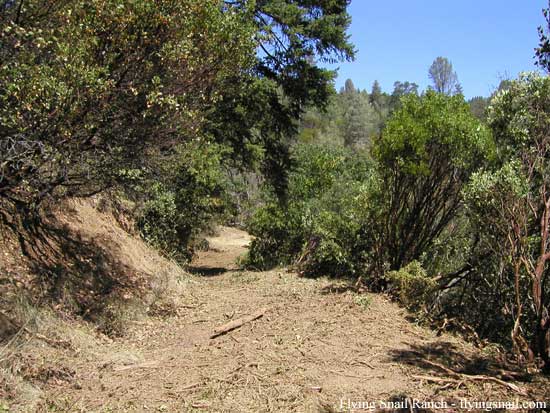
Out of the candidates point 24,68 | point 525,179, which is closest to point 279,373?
point 525,179

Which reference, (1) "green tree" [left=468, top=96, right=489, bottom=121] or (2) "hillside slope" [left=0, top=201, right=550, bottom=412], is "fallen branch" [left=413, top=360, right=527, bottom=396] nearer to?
(2) "hillside slope" [left=0, top=201, right=550, bottom=412]

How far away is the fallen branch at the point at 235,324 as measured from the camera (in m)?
7.27

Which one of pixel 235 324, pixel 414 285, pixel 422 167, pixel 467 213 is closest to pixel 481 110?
pixel 422 167

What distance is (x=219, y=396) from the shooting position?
5.30m

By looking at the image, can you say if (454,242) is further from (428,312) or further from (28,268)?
(28,268)

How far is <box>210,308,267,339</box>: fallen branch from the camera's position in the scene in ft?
23.8

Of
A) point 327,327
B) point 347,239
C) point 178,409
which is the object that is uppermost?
point 347,239

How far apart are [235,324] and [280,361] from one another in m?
1.51

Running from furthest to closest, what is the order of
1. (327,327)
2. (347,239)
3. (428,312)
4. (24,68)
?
1. (347,239)
2. (428,312)
3. (327,327)
4. (24,68)

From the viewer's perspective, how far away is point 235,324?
7453 millimetres

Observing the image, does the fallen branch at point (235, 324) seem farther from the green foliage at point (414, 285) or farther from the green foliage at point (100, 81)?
the green foliage at point (100, 81)

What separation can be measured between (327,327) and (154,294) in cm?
344

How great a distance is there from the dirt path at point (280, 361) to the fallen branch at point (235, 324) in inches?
3.9

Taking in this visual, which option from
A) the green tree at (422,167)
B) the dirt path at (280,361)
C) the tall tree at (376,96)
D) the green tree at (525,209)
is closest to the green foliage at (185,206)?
the dirt path at (280,361)
